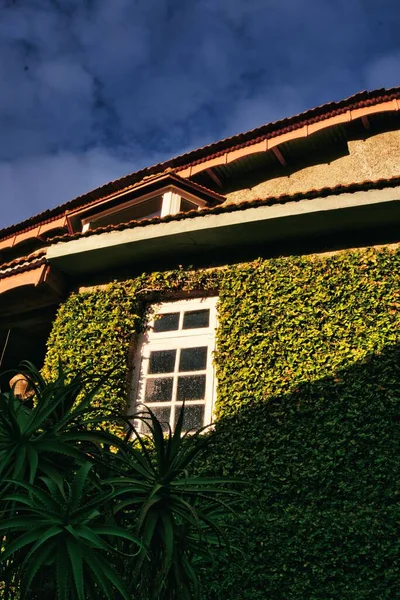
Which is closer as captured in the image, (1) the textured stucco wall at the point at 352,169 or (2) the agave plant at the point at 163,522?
(2) the agave plant at the point at 163,522

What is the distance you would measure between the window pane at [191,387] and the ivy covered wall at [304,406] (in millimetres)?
329

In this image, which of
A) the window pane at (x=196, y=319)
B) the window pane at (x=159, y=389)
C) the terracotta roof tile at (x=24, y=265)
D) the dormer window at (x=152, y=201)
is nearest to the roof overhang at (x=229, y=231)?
the terracotta roof tile at (x=24, y=265)

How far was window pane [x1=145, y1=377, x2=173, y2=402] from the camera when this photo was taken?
21.8ft

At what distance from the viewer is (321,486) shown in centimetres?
527

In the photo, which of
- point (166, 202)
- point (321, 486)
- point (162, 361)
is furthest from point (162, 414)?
point (166, 202)

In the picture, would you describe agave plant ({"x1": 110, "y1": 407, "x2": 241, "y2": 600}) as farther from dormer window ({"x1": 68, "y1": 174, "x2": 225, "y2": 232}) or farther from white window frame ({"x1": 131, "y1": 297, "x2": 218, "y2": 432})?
dormer window ({"x1": 68, "y1": 174, "x2": 225, "y2": 232})

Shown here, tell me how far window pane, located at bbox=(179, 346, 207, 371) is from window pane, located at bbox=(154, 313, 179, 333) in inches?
16.3

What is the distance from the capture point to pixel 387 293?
6.02 metres

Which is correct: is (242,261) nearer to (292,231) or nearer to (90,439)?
(292,231)

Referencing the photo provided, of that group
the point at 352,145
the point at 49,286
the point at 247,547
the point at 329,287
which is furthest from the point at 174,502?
the point at 352,145

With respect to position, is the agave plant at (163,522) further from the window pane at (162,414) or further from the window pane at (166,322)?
the window pane at (166,322)

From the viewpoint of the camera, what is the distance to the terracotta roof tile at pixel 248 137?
939 centimetres

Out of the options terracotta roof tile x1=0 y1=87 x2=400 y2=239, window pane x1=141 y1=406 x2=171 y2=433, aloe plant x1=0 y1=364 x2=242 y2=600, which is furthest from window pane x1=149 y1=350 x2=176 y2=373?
terracotta roof tile x1=0 y1=87 x2=400 y2=239

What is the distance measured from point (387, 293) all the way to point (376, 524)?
2.38 meters
